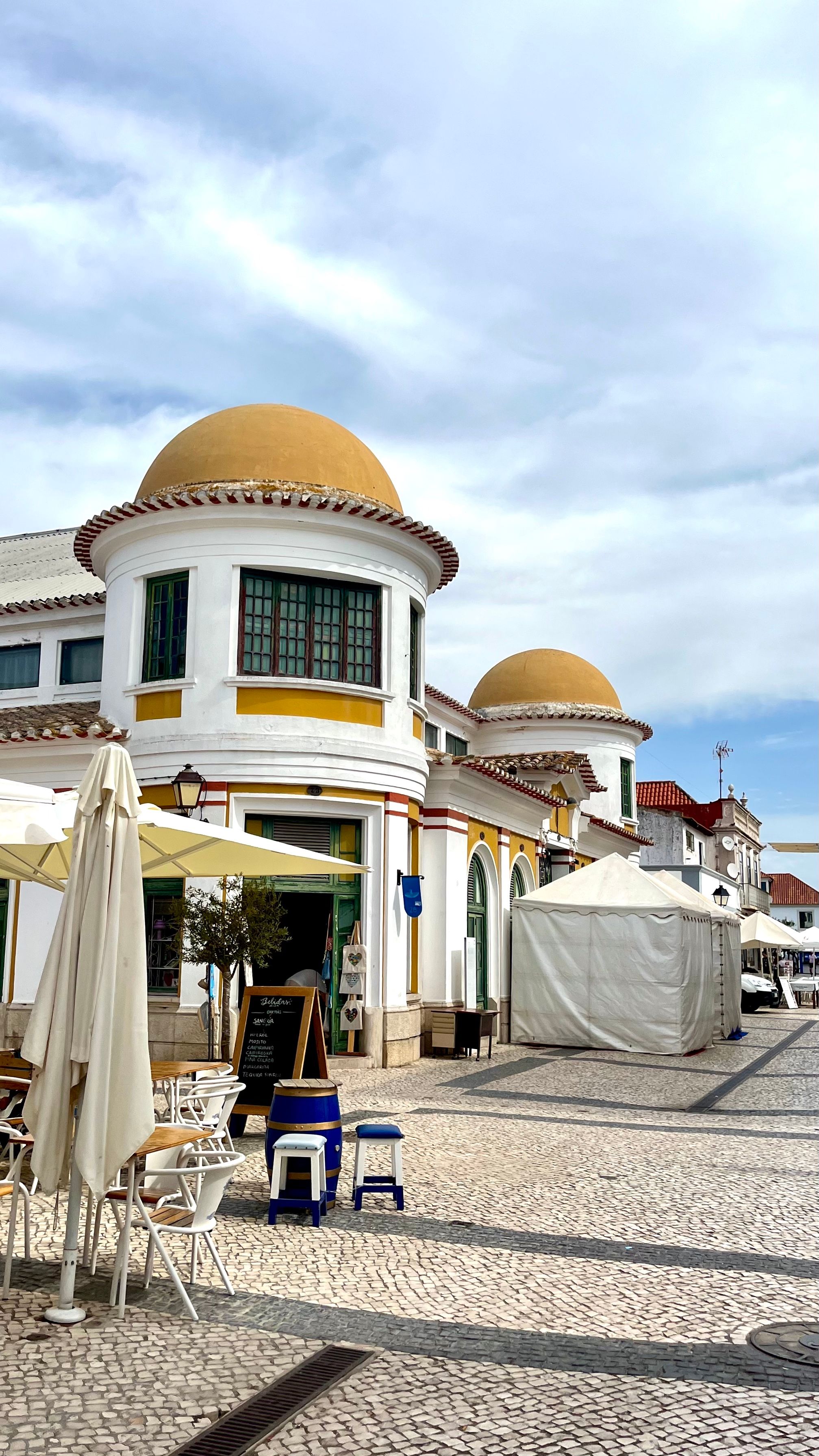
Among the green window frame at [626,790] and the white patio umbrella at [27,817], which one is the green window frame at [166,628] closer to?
the white patio umbrella at [27,817]

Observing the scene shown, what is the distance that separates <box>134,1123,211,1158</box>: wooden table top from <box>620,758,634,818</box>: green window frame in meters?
29.1

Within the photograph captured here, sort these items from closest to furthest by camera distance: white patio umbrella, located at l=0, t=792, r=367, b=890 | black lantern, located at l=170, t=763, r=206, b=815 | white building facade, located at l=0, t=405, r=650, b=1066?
white patio umbrella, located at l=0, t=792, r=367, b=890
black lantern, located at l=170, t=763, r=206, b=815
white building facade, located at l=0, t=405, r=650, b=1066

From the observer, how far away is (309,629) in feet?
55.2

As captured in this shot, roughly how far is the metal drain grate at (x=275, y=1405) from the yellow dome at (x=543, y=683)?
29.4 m

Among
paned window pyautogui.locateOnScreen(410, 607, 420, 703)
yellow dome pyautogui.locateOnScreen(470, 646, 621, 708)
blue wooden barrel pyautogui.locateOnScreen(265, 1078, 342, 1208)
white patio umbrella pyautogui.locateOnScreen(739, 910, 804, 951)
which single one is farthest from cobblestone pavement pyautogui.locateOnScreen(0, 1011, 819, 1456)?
white patio umbrella pyautogui.locateOnScreen(739, 910, 804, 951)

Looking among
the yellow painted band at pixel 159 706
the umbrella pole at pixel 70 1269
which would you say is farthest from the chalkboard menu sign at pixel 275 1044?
the yellow painted band at pixel 159 706

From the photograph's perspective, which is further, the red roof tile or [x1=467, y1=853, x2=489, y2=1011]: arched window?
the red roof tile

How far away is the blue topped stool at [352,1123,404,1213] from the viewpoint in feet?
26.6

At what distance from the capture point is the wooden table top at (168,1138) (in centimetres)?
611

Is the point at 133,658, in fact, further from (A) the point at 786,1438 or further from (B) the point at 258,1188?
(A) the point at 786,1438

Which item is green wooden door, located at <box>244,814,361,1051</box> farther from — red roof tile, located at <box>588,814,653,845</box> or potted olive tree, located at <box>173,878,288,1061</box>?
red roof tile, located at <box>588,814,653,845</box>

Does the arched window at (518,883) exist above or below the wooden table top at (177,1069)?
above

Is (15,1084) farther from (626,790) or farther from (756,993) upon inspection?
(756,993)

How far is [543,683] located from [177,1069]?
26394mm
